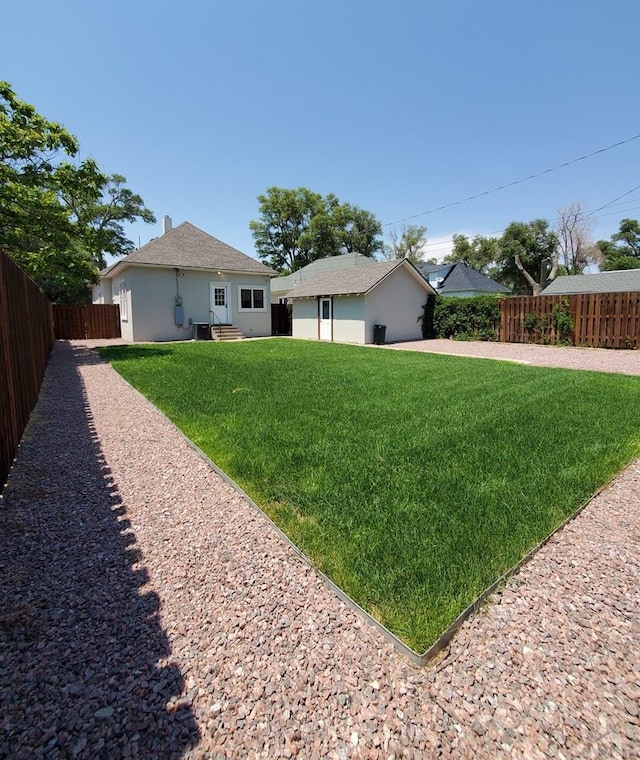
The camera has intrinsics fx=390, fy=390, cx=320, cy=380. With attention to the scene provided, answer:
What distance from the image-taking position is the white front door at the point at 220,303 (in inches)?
798

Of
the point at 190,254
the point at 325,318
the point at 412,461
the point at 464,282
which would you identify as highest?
the point at 464,282

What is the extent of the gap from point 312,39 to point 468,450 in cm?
1442

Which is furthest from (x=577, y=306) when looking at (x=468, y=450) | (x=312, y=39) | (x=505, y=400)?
(x=468, y=450)

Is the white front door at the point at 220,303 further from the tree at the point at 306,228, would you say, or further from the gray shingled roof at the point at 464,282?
the tree at the point at 306,228

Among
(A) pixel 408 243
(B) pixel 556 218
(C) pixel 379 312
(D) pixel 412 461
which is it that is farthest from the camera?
(A) pixel 408 243

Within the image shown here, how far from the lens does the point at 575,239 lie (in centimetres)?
4538

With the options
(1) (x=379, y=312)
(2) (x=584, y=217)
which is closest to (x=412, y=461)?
(1) (x=379, y=312)

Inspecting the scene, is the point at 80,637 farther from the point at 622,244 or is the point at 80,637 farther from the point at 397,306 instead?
the point at 622,244

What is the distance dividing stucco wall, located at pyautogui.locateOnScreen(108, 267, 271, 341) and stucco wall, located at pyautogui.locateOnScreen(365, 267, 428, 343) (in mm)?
7273

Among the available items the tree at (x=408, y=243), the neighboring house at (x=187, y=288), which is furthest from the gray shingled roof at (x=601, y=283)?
the tree at (x=408, y=243)

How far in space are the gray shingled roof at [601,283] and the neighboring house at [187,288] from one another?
20.2 meters

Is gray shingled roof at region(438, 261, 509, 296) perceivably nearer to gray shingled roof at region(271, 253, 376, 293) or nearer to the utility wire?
gray shingled roof at region(271, 253, 376, 293)

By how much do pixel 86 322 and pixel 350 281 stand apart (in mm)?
14077

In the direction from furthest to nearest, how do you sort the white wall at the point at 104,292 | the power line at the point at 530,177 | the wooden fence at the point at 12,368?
1. the white wall at the point at 104,292
2. the power line at the point at 530,177
3. the wooden fence at the point at 12,368
